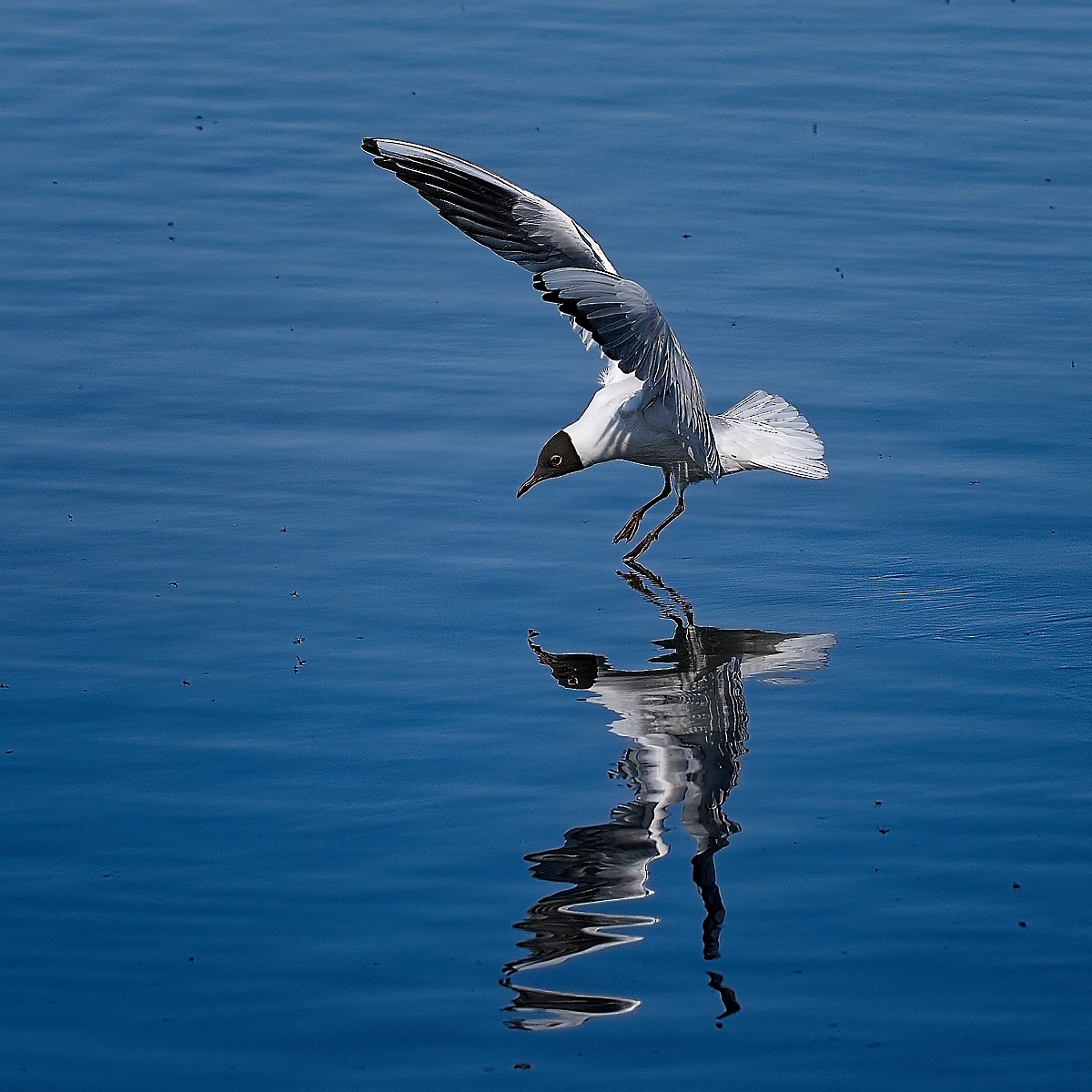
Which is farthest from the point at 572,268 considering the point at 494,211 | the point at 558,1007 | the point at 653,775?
the point at 558,1007

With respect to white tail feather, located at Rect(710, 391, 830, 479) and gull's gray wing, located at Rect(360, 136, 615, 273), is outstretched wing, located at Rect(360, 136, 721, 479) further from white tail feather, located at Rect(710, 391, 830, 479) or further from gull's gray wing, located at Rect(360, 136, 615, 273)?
white tail feather, located at Rect(710, 391, 830, 479)

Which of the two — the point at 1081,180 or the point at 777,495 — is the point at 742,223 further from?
the point at 777,495

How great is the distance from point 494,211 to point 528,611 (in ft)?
6.88

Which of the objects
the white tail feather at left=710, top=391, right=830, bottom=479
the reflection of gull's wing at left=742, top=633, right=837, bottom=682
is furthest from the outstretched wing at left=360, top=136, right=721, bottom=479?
the reflection of gull's wing at left=742, top=633, right=837, bottom=682

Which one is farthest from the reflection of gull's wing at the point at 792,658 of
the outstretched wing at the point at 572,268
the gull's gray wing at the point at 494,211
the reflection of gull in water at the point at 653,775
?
the gull's gray wing at the point at 494,211

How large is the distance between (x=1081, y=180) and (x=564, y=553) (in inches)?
232

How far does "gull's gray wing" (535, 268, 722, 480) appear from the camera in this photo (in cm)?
689

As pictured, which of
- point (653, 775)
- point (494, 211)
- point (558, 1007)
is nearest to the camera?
Answer: point (558, 1007)

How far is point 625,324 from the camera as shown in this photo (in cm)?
711

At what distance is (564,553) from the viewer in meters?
7.69

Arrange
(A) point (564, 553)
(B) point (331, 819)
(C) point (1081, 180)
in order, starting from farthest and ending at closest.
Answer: (C) point (1081, 180), (A) point (564, 553), (B) point (331, 819)

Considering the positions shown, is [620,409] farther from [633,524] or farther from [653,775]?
[653,775]

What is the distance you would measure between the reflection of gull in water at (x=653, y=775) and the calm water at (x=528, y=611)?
17 millimetres

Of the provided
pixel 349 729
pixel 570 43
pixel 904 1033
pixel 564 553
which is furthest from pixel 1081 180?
pixel 904 1033
